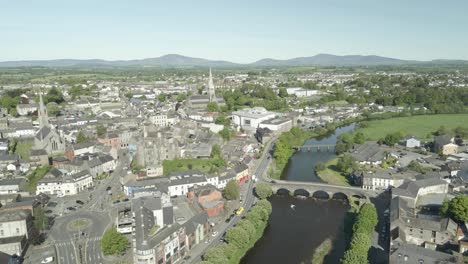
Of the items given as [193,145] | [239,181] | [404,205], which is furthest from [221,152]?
[404,205]

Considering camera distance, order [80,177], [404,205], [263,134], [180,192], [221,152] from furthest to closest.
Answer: [263,134], [221,152], [80,177], [180,192], [404,205]

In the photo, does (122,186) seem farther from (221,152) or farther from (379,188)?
(379,188)

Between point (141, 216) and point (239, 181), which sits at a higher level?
point (141, 216)

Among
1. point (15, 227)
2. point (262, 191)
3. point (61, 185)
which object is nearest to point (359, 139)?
point (262, 191)

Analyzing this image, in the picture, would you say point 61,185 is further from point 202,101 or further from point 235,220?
point 202,101

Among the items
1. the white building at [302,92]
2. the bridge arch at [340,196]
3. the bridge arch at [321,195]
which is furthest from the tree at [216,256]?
the white building at [302,92]

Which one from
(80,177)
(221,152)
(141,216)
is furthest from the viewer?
(221,152)
